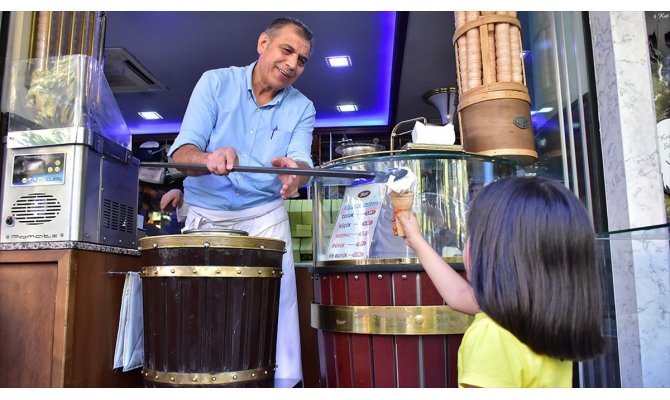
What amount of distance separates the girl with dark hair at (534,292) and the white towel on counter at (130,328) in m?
1.45

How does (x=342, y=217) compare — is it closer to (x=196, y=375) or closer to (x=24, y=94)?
(x=196, y=375)

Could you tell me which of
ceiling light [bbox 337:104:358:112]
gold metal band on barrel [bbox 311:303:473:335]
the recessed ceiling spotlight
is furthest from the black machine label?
ceiling light [bbox 337:104:358:112]

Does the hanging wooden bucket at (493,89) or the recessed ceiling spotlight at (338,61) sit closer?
the hanging wooden bucket at (493,89)

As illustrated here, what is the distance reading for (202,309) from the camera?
1.90 meters

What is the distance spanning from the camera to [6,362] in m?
1.95

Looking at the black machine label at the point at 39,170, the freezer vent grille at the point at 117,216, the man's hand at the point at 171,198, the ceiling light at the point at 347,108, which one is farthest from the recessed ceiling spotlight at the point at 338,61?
the black machine label at the point at 39,170

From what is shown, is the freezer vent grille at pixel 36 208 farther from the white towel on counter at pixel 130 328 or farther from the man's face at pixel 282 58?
the man's face at pixel 282 58

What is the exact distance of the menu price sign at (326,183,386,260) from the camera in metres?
2.10

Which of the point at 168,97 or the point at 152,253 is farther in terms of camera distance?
the point at 168,97

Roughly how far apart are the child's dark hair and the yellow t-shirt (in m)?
0.03

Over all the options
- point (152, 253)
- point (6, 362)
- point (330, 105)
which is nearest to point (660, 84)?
point (152, 253)

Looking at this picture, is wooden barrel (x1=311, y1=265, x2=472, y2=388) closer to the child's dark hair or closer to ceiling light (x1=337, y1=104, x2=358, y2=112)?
the child's dark hair

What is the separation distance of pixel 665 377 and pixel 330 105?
23.3ft

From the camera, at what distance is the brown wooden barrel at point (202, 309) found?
1903mm
